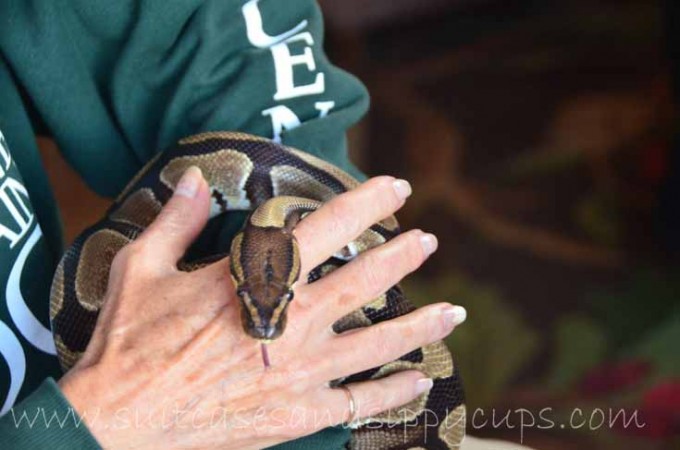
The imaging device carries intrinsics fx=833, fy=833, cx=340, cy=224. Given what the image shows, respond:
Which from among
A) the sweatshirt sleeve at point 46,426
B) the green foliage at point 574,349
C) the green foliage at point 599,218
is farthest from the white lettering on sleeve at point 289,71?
the green foliage at point 599,218

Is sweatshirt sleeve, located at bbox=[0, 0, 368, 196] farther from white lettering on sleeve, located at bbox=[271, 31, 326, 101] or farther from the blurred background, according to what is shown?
the blurred background

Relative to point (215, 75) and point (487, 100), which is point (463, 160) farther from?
point (215, 75)

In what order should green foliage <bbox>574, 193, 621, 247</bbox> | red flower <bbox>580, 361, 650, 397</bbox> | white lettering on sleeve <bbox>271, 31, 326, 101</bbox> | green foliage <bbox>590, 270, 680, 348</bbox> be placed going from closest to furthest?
white lettering on sleeve <bbox>271, 31, 326, 101</bbox> → red flower <bbox>580, 361, 650, 397</bbox> → green foliage <bbox>590, 270, 680, 348</bbox> → green foliage <bbox>574, 193, 621, 247</bbox>

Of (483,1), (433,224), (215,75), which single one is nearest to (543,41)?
(483,1)

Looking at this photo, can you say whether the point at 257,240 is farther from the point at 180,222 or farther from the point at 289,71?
the point at 289,71

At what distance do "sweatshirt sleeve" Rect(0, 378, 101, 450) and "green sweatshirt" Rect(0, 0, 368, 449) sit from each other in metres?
0.21

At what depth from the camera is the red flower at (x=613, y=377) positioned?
246 cm

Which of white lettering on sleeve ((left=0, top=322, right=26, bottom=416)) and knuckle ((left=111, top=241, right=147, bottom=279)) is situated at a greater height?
knuckle ((left=111, top=241, right=147, bottom=279))

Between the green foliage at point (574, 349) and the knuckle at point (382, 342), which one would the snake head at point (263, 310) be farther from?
the green foliage at point (574, 349)

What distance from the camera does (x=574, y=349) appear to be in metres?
2.57

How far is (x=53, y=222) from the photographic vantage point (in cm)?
144

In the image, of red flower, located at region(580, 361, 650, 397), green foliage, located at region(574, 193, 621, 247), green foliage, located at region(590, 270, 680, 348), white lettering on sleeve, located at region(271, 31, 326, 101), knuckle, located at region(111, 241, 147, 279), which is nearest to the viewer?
knuckle, located at region(111, 241, 147, 279)

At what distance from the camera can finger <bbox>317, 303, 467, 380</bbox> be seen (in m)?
1.12

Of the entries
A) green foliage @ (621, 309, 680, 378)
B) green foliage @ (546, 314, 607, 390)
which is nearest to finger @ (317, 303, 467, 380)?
green foliage @ (546, 314, 607, 390)
